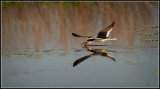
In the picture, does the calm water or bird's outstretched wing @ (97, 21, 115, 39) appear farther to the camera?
bird's outstretched wing @ (97, 21, 115, 39)

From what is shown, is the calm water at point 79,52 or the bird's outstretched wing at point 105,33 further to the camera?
the bird's outstretched wing at point 105,33

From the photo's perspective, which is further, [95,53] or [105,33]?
[105,33]

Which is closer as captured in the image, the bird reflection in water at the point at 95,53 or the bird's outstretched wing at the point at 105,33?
the bird reflection in water at the point at 95,53

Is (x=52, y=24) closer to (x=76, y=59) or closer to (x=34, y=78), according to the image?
(x=76, y=59)

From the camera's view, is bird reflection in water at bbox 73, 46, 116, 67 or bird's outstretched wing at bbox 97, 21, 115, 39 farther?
bird's outstretched wing at bbox 97, 21, 115, 39

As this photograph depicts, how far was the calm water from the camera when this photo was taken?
6.14 m

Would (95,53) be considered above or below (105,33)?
below

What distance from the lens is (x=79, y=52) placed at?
27.7 ft

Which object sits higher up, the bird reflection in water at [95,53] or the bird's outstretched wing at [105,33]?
the bird's outstretched wing at [105,33]

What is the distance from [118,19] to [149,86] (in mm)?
7335

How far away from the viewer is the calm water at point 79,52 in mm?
6141

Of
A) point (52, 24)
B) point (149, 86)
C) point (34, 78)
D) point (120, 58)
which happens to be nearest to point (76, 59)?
point (120, 58)

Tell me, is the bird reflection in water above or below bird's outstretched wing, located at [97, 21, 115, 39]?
below

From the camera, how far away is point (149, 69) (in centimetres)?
659
